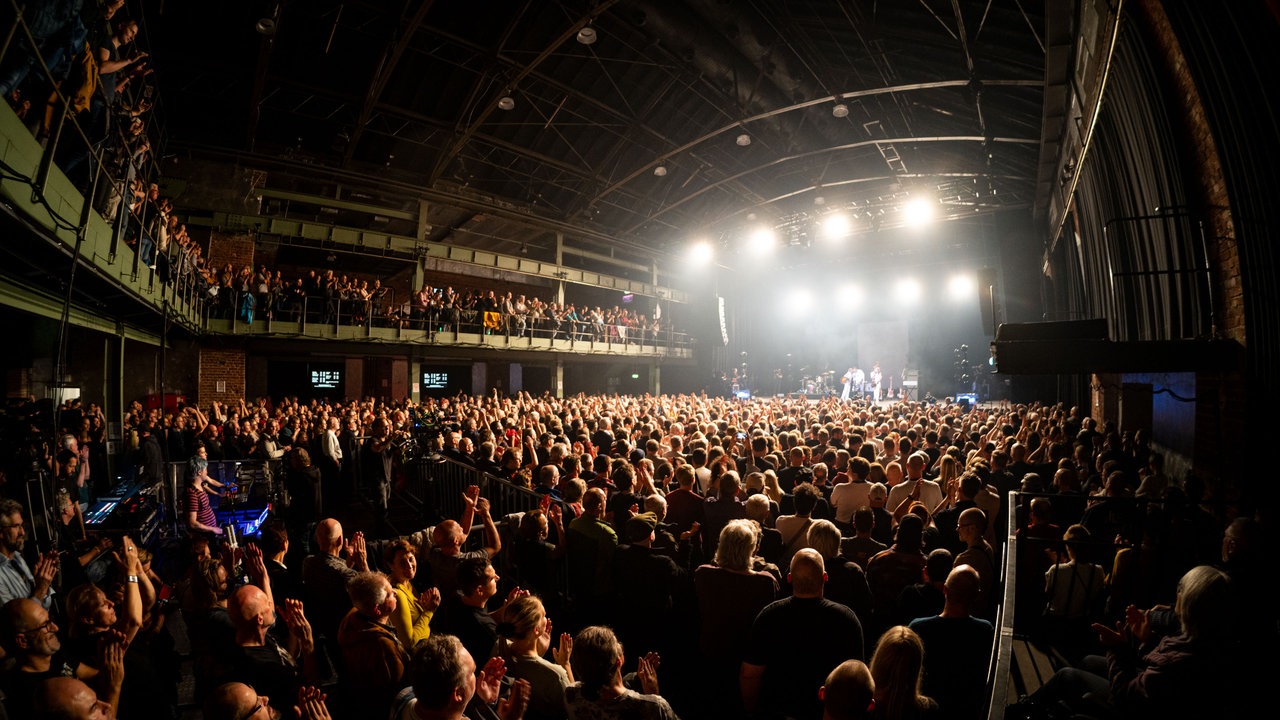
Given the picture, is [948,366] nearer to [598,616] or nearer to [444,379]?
[444,379]

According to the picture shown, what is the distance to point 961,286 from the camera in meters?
24.0

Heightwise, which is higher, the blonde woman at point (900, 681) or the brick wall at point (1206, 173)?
the brick wall at point (1206, 173)

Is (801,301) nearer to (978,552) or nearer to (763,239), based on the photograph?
(763,239)

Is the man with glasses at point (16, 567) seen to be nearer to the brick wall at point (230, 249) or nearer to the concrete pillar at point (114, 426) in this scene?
the concrete pillar at point (114, 426)

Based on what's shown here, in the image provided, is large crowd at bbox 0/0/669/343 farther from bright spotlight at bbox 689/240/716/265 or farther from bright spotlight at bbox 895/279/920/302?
bright spotlight at bbox 895/279/920/302

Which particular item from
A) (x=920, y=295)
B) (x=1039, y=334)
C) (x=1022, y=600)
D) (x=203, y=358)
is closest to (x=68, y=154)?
(x=1022, y=600)

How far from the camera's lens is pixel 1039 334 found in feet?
20.0

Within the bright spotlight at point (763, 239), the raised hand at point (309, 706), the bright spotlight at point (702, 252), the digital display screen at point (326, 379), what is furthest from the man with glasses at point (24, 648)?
the bright spotlight at point (702, 252)

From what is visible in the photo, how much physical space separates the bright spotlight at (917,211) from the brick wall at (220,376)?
2135cm

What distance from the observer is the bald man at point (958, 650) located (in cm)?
267

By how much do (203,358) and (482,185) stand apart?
10.4 metres

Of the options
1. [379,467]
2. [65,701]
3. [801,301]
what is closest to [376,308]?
[379,467]

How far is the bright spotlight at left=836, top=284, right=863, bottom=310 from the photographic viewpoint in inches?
1073

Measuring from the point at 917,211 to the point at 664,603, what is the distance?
60.1 ft
